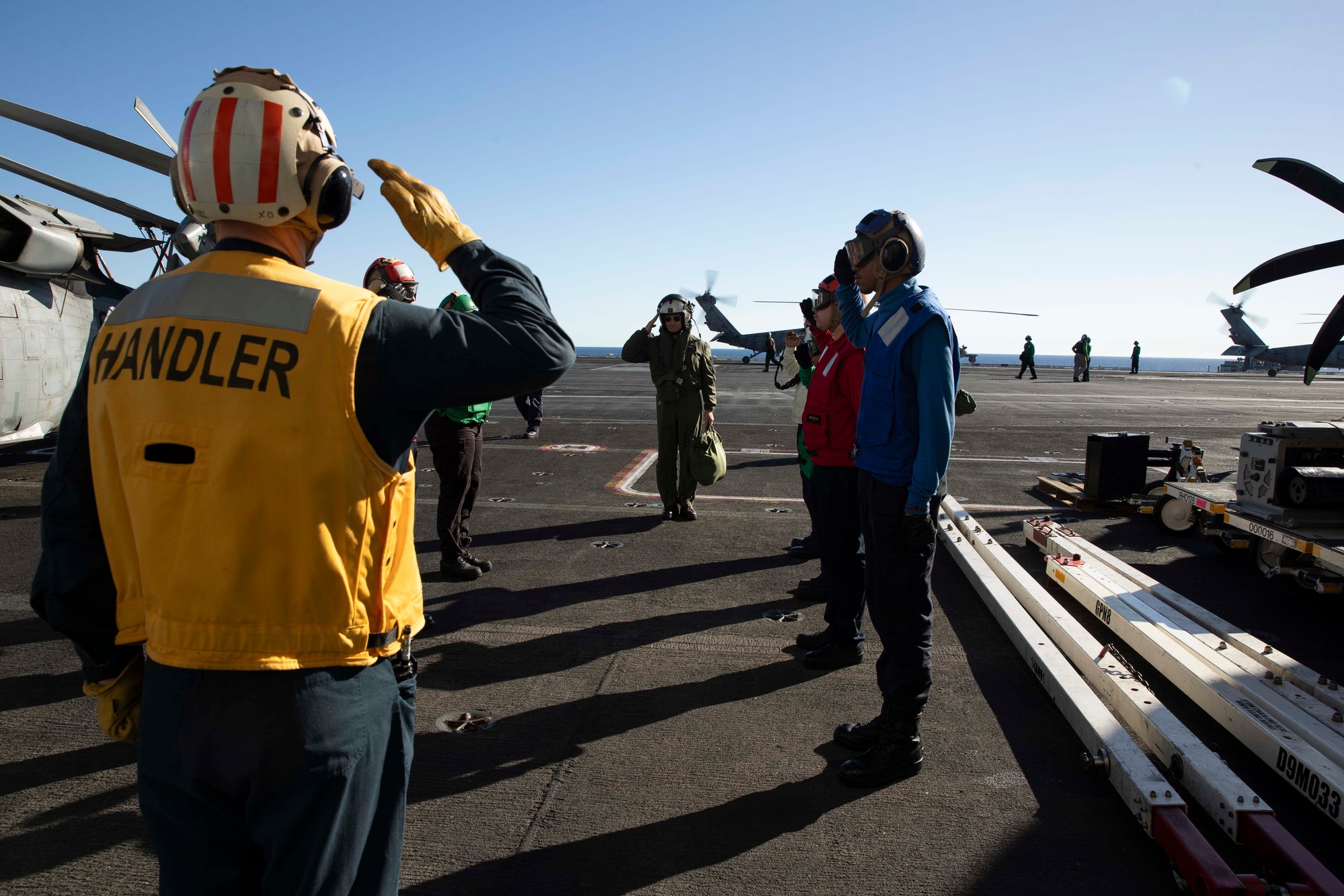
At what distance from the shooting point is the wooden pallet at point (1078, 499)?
26.8ft

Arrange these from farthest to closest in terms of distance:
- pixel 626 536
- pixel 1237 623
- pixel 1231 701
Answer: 1. pixel 626 536
2. pixel 1237 623
3. pixel 1231 701

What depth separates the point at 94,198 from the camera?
351 inches

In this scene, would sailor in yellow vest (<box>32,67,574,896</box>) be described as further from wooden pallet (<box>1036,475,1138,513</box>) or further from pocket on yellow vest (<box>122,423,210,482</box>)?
wooden pallet (<box>1036,475,1138,513</box>)

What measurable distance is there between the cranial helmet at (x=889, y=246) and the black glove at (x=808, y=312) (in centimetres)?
203

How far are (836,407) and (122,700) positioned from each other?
12.1 feet

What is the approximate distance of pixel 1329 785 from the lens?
2.64m

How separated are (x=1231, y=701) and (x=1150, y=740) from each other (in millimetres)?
543

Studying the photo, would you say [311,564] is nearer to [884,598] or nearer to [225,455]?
[225,455]

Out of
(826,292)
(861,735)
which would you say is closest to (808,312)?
(826,292)

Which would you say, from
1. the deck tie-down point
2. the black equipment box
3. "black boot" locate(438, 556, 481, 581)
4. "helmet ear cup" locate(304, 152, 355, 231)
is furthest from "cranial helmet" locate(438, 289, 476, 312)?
the black equipment box

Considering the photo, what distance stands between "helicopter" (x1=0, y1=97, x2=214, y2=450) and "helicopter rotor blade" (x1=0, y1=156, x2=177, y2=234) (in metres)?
0.01

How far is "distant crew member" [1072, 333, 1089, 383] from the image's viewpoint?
32.3m

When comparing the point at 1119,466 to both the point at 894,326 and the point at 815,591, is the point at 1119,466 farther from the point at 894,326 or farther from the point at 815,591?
the point at 894,326

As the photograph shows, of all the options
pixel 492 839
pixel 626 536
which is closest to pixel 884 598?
pixel 492 839
